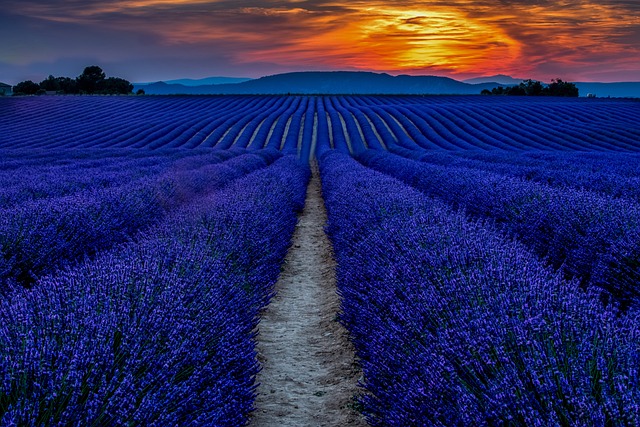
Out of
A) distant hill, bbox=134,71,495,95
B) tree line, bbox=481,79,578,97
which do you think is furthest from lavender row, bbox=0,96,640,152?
distant hill, bbox=134,71,495,95

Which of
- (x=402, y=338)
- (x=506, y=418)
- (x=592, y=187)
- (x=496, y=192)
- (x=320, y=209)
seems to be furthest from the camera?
(x=320, y=209)

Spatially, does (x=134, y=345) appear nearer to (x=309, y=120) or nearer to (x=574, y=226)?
(x=574, y=226)

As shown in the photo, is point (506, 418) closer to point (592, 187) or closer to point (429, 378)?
point (429, 378)

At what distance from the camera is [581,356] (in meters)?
1.93

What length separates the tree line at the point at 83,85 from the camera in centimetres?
5981

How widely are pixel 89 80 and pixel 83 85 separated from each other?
91 centimetres

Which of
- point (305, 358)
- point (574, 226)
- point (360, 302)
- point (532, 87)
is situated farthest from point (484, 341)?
point (532, 87)

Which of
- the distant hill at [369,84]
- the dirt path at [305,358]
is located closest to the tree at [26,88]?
the dirt path at [305,358]

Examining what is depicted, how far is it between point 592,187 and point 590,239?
4024 mm

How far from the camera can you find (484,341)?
2.20 metres

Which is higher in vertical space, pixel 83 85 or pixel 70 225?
pixel 83 85

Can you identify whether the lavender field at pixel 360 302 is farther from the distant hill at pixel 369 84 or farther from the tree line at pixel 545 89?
the distant hill at pixel 369 84

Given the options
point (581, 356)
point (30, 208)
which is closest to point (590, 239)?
point (581, 356)

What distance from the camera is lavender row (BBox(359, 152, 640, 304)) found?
3.92 metres
